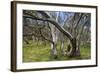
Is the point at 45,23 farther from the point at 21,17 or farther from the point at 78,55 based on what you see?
the point at 78,55

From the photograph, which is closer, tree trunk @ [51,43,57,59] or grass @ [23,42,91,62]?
grass @ [23,42,91,62]

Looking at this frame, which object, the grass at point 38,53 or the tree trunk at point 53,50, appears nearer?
the grass at point 38,53

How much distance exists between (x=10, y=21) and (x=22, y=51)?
1.02 ft

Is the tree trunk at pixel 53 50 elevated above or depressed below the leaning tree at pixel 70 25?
below

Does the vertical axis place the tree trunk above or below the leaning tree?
below

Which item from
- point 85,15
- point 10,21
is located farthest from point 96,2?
point 10,21

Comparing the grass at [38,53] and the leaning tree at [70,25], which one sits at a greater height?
the leaning tree at [70,25]

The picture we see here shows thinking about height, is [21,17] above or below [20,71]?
above

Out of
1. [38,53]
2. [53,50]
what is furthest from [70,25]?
[38,53]

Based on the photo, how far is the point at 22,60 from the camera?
2.15 meters

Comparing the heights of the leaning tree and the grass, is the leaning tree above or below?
above

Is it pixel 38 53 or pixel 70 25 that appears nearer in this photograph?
pixel 38 53

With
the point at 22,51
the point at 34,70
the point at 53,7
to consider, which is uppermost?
the point at 53,7

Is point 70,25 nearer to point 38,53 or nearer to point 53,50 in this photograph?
point 53,50
